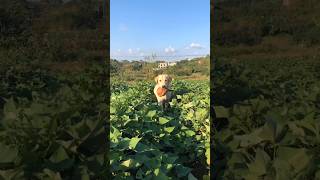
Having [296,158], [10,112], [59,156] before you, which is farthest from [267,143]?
[10,112]

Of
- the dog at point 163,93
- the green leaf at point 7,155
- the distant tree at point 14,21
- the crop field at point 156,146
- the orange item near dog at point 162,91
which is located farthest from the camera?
the distant tree at point 14,21

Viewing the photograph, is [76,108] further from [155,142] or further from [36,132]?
[155,142]

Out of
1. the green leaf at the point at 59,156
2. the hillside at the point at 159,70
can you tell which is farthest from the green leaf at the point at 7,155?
the hillside at the point at 159,70

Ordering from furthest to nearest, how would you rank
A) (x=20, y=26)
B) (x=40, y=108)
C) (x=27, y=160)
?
(x=20, y=26) < (x=40, y=108) < (x=27, y=160)

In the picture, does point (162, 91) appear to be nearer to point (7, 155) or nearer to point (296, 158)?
point (7, 155)

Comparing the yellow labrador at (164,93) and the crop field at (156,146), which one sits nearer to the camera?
the crop field at (156,146)

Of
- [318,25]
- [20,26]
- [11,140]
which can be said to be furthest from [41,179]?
[20,26]

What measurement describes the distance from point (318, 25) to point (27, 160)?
1009 cm

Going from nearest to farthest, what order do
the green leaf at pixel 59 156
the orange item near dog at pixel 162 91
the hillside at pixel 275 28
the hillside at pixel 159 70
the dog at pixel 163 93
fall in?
1. the green leaf at pixel 59 156
2. the dog at pixel 163 93
3. the orange item near dog at pixel 162 91
4. the hillside at pixel 275 28
5. the hillside at pixel 159 70

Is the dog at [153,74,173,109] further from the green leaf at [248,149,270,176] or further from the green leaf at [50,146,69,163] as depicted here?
the green leaf at [248,149,270,176]

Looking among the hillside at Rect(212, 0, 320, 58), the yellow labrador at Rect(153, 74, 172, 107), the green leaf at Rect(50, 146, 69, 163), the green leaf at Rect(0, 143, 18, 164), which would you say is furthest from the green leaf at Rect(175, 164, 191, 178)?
the hillside at Rect(212, 0, 320, 58)

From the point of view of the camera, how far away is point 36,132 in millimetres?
1635

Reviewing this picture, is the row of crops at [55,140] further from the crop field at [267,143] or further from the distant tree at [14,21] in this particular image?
the distant tree at [14,21]

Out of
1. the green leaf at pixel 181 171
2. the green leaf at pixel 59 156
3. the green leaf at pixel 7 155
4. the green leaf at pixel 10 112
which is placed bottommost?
the green leaf at pixel 181 171
